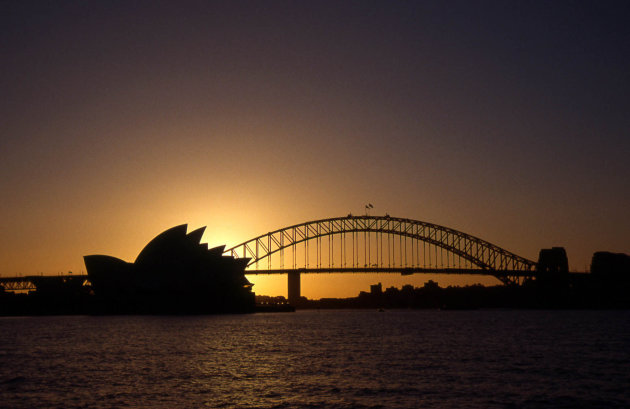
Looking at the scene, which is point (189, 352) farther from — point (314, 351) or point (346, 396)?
point (346, 396)

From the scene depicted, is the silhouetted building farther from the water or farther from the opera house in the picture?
the water

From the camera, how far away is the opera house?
11000 centimetres

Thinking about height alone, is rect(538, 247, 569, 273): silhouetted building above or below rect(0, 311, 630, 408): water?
above

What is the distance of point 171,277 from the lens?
11188cm

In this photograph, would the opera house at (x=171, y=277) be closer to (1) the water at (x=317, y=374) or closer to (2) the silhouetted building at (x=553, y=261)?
(1) the water at (x=317, y=374)

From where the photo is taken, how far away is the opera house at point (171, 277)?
361ft

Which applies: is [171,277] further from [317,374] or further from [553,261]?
[317,374]

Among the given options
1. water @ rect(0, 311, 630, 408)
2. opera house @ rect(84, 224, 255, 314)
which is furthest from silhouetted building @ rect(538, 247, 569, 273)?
water @ rect(0, 311, 630, 408)

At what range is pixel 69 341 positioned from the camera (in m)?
53.1

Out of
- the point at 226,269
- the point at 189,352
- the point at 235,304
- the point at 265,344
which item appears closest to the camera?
the point at 189,352

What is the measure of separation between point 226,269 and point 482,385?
300ft

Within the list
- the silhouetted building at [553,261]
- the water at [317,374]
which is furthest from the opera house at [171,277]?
the silhouetted building at [553,261]

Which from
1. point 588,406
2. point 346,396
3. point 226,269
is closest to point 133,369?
point 346,396

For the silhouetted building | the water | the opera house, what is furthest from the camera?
the silhouetted building
